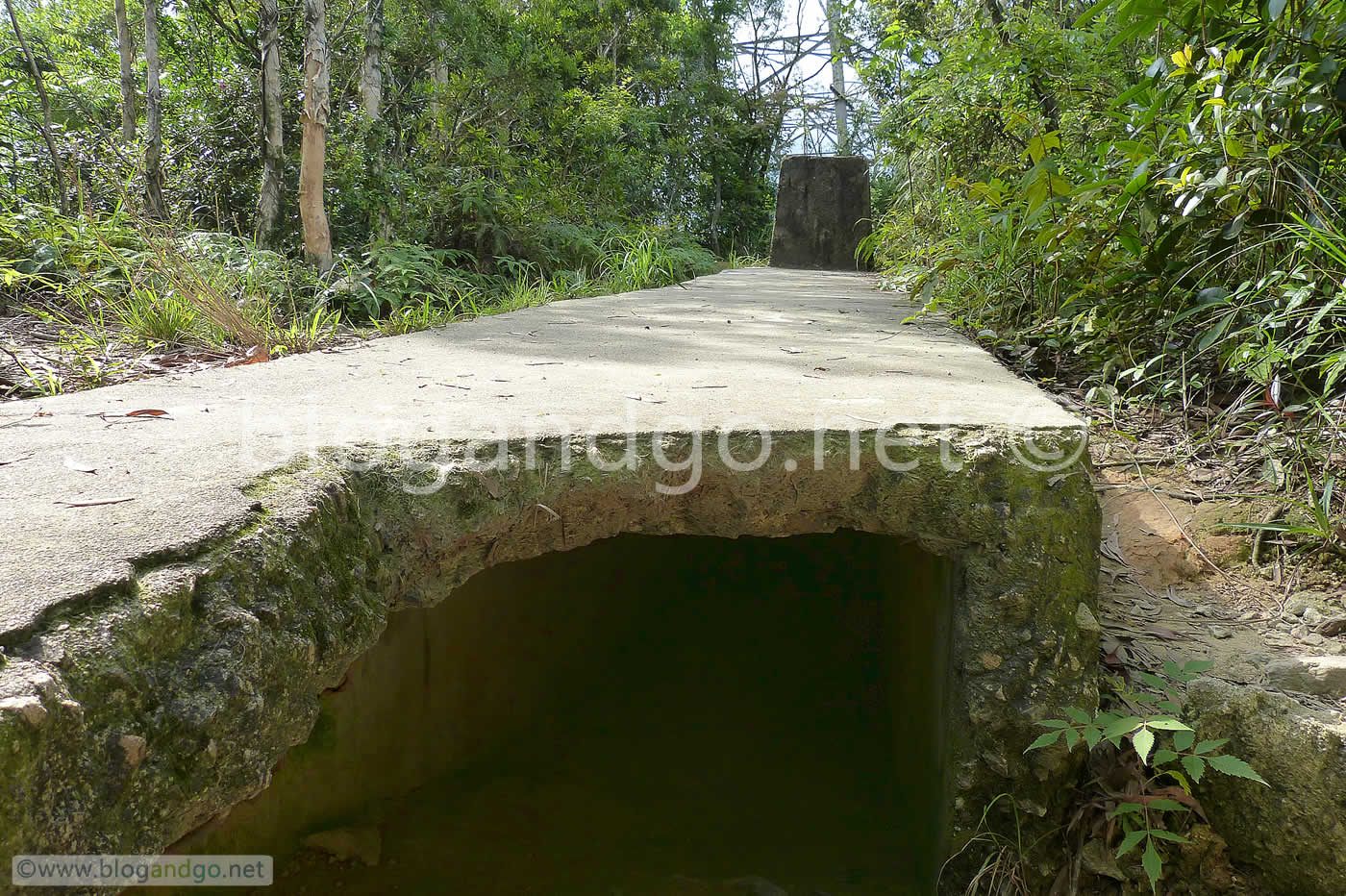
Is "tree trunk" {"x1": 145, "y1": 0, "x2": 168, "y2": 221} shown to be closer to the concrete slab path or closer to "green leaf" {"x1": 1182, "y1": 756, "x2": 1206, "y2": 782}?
the concrete slab path

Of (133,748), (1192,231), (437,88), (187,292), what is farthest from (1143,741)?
(437,88)

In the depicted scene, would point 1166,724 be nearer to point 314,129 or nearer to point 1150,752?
point 1150,752

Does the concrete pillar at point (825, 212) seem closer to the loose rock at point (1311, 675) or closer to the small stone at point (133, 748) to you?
the loose rock at point (1311, 675)

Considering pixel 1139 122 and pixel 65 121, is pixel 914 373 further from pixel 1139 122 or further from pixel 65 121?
pixel 65 121

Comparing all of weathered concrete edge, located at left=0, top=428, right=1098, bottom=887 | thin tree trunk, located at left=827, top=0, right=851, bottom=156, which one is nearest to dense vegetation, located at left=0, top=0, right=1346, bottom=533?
weathered concrete edge, located at left=0, top=428, right=1098, bottom=887

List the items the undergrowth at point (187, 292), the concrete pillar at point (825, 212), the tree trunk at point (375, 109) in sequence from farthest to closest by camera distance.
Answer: the concrete pillar at point (825, 212)
the tree trunk at point (375, 109)
the undergrowth at point (187, 292)

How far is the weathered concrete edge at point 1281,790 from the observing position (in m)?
1.20

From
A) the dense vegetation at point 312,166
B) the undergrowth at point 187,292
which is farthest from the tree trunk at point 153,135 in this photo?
the undergrowth at point 187,292

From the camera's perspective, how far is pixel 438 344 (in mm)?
2361

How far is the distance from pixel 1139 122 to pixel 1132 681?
4.40ft

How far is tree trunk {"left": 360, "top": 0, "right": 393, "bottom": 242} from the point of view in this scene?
532 centimetres

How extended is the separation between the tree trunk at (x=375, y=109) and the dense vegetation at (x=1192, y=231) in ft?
11.8

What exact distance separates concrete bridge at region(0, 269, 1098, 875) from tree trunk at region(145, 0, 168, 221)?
314 centimetres

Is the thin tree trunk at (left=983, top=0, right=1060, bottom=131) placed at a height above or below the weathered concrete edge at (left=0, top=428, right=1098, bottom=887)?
above
